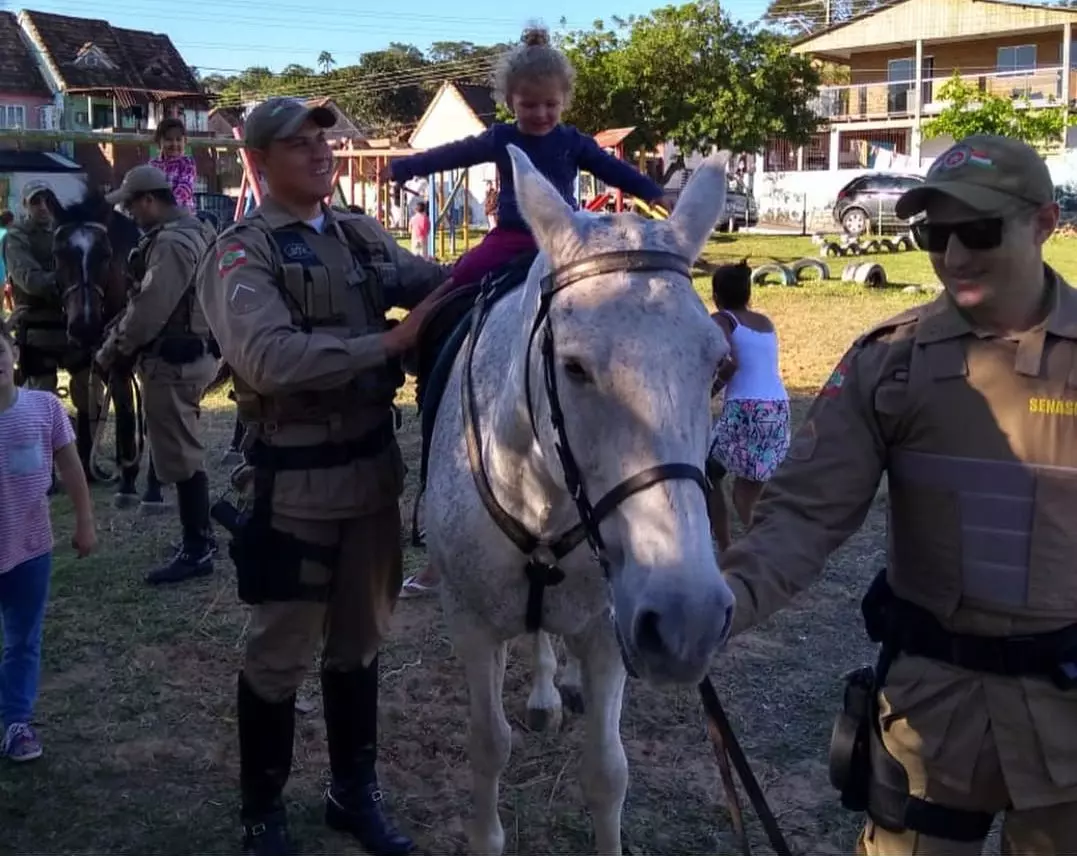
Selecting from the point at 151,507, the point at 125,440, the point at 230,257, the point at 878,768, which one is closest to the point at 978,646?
the point at 878,768

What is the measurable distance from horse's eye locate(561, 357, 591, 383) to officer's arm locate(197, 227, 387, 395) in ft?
3.39

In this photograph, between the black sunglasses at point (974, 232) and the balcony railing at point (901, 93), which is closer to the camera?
the black sunglasses at point (974, 232)

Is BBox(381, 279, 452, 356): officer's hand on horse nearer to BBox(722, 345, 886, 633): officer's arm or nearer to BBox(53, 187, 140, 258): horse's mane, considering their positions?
BBox(722, 345, 886, 633): officer's arm

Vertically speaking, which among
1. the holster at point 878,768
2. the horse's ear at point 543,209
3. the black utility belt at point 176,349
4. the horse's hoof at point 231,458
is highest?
the horse's ear at point 543,209

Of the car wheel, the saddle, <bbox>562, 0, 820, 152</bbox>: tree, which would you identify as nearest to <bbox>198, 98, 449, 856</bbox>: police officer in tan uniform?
the saddle

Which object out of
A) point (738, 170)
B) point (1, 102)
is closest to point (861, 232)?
point (738, 170)

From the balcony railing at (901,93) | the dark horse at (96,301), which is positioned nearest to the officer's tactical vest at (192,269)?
the dark horse at (96,301)

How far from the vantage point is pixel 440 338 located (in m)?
3.69

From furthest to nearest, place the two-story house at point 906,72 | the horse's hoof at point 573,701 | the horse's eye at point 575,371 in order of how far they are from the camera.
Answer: the two-story house at point 906,72
the horse's hoof at point 573,701
the horse's eye at point 575,371

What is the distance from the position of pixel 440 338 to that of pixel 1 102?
2011 inches

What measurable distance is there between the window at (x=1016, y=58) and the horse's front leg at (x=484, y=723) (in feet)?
153

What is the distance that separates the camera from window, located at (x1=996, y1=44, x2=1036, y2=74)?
143ft

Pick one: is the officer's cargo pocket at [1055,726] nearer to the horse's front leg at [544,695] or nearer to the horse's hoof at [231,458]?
the horse's front leg at [544,695]

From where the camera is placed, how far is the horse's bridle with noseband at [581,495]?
6.34ft
